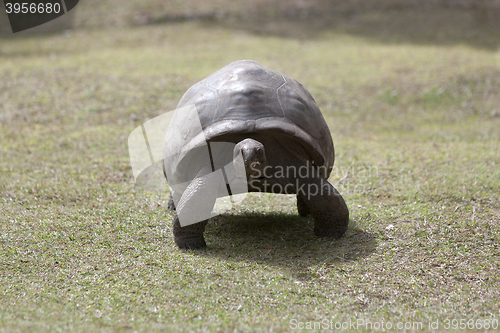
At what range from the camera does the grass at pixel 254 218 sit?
2682 mm

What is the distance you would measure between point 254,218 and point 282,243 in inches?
22.6

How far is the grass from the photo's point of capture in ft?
8.80

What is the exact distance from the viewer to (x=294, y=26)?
1233 centimetres

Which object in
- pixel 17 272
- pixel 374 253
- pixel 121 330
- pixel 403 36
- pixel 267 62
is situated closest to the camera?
pixel 121 330

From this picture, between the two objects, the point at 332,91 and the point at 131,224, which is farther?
the point at 332,91

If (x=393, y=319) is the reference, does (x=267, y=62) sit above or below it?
below

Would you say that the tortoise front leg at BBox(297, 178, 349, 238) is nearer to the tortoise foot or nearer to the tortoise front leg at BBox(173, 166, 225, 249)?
the tortoise front leg at BBox(173, 166, 225, 249)

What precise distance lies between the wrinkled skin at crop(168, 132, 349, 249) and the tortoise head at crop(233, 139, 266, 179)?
0.29ft

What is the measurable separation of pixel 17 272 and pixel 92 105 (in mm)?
4576

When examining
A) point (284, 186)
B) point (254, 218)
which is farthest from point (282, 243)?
point (254, 218)

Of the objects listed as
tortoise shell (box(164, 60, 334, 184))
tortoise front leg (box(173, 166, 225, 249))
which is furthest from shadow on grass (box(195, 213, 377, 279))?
tortoise shell (box(164, 60, 334, 184))

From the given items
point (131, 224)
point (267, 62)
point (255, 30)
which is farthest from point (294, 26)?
point (131, 224)

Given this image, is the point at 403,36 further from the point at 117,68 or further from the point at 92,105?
the point at 92,105

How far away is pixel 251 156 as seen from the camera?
119 inches
